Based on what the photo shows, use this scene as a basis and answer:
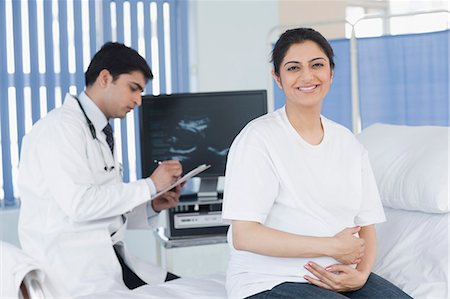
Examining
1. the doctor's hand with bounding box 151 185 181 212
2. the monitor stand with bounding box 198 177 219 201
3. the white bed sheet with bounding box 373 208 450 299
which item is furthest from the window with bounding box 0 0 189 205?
the white bed sheet with bounding box 373 208 450 299

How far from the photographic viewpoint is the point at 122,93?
2.75 metres

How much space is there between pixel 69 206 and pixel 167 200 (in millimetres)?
560

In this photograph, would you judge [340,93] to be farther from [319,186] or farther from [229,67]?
[319,186]

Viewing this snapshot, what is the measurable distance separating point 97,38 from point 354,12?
7.62 feet

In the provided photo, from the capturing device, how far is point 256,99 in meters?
3.32

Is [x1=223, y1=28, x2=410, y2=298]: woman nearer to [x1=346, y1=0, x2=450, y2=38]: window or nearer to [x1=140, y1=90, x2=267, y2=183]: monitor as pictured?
[x1=140, y1=90, x2=267, y2=183]: monitor

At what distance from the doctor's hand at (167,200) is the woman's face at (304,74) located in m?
0.97

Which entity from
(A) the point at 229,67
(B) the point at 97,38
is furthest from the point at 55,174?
(A) the point at 229,67

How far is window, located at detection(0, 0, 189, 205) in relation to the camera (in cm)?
443

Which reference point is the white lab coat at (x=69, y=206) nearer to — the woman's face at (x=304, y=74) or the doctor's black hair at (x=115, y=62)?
the doctor's black hair at (x=115, y=62)

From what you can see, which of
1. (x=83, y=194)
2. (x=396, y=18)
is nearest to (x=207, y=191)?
(x=83, y=194)

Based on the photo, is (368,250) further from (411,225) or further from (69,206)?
(69,206)

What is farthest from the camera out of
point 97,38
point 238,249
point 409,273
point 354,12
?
point 354,12

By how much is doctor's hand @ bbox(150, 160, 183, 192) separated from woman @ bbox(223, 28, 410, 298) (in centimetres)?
69
